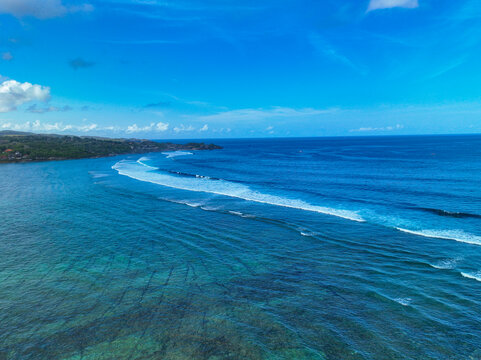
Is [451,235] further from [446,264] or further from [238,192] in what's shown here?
[238,192]

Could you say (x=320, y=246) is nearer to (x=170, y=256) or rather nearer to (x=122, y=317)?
(x=170, y=256)

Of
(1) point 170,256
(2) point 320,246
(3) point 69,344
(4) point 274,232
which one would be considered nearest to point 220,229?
(4) point 274,232

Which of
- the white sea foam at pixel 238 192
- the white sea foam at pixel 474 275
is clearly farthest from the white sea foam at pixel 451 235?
the white sea foam at pixel 474 275

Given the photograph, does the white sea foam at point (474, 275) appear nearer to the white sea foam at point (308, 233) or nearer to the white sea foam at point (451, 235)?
the white sea foam at point (451, 235)

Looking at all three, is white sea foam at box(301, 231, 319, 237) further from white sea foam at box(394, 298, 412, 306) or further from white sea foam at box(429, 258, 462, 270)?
white sea foam at box(394, 298, 412, 306)

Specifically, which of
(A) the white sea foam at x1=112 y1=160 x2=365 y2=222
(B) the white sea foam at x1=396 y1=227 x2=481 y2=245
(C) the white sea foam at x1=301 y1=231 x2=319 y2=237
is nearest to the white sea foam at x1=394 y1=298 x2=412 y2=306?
(C) the white sea foam at x1=301 y1=231 x2=319 y2=237

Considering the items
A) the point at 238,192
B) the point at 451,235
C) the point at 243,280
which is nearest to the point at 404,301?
the point at 243,280
